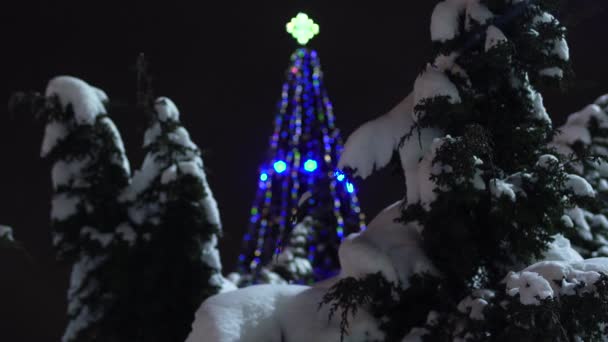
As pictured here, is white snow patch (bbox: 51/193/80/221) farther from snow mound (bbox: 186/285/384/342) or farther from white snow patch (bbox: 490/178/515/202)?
Result: white snow patch (bbox: 490/178/515/202)

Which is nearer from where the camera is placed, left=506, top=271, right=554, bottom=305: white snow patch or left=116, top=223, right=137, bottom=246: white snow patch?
left=506, top=271, right=554, bottom=305: white snow patch

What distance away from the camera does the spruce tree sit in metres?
5.36

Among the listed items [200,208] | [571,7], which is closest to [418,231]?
[571,7]

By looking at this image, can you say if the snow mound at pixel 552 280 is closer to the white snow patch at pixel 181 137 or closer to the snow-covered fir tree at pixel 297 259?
the white snow patch at pixel 181 137

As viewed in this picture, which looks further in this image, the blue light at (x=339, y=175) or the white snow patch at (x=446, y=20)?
the blue light at (x=339, y=175)

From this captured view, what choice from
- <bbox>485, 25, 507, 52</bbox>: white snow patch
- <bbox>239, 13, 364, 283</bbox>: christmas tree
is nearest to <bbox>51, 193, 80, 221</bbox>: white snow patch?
<bbox>239, 13, 364, 283</bbox>: christmas tree

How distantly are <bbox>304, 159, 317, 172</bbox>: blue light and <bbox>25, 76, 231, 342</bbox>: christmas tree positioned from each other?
3516 millimetres

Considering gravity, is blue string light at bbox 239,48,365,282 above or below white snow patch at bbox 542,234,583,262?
above

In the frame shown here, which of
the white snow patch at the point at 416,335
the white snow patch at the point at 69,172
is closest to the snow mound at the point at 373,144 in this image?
the white snow patch at the point at 416,335

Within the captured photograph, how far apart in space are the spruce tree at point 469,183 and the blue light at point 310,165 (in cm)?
846

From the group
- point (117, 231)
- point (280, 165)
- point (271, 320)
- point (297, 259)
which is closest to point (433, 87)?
point (271, 320)

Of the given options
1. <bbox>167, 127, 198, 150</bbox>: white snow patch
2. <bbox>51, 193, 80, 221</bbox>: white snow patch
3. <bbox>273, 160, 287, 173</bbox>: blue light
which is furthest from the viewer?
<bbox>273, 160, 287, 173</bbox>: blue light

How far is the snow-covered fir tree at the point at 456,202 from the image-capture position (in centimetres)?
539

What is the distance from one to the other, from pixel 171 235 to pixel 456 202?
7928 millimetres
